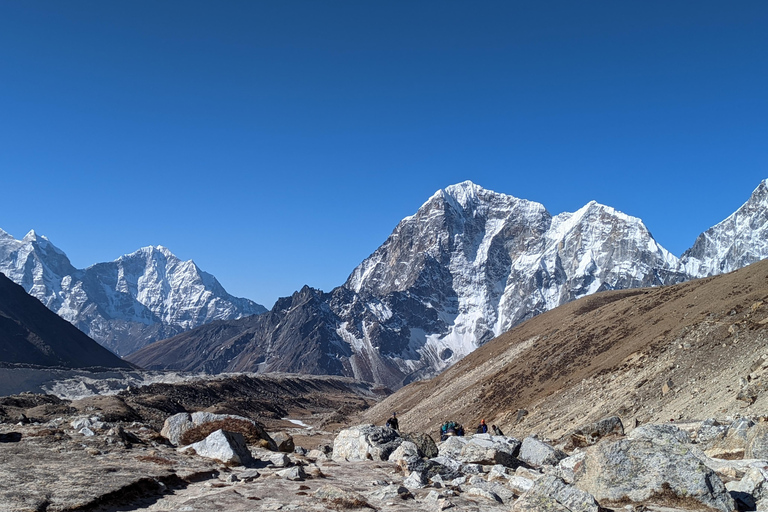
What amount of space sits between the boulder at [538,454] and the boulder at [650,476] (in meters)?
7.12

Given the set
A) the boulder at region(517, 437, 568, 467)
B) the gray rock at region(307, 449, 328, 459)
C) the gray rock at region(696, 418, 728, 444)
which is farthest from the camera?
the gray rock at region(307, 449, 328, 459)

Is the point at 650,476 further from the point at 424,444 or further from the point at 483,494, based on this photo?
the point at 424,444

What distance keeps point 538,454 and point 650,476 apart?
8.92 meters

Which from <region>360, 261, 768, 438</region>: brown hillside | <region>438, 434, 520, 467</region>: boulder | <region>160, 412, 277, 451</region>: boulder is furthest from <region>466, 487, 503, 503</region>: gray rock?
<region>360, 261, 768, 438</region>: brown hillside

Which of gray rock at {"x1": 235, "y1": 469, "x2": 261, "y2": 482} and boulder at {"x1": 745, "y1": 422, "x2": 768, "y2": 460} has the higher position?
boulder at {"x1": 745, "y1": 422, "x2": 768, "y2": 460}

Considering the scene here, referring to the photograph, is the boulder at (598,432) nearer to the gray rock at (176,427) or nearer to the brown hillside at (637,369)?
the brown hillside at (637,369)

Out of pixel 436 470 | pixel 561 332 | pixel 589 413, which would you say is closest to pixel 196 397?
pixel 561 332

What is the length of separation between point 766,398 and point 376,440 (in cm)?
2171

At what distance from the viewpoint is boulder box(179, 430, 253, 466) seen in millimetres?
19844

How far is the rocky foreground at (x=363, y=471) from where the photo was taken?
542 inches

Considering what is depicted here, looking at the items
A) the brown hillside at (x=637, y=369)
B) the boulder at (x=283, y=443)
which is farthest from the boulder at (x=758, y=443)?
the boulder at (x=283, y=443)

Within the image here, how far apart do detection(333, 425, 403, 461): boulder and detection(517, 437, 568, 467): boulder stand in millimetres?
5454

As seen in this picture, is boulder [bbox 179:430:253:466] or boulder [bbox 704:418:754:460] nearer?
boulder [bbox 704:418:754:460]

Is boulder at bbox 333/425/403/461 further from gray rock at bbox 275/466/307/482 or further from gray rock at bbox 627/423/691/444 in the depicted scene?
gray rock at bbox 627/423/691/444
